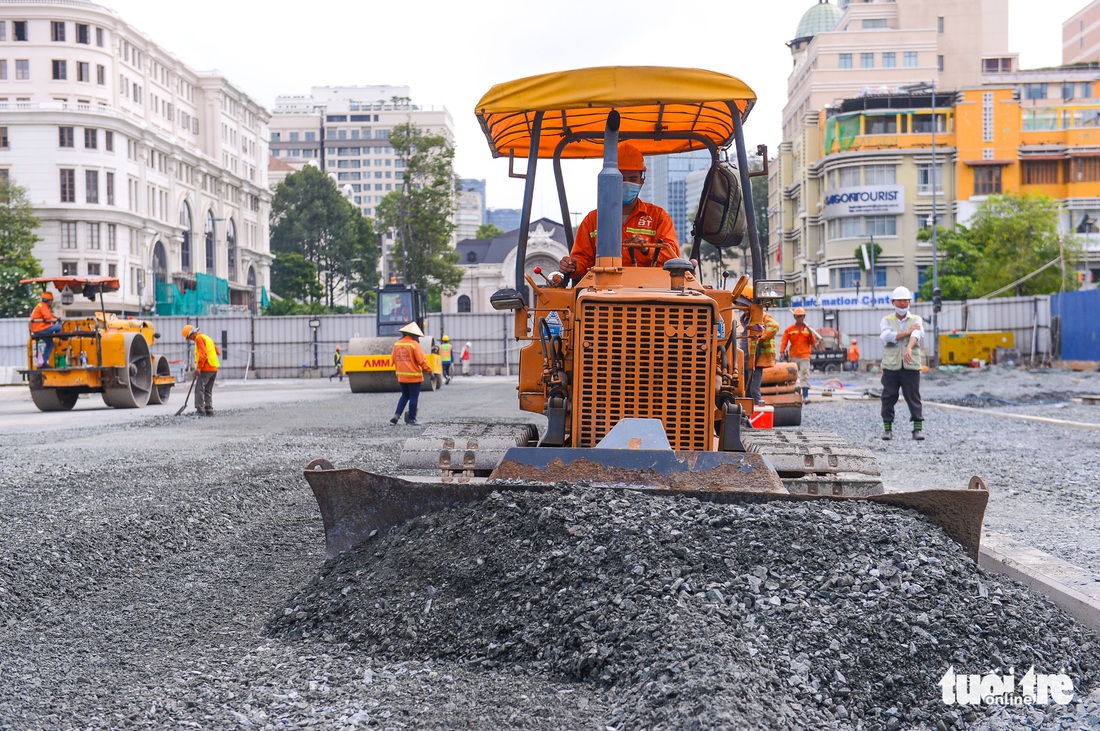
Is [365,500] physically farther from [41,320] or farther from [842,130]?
[842,130]

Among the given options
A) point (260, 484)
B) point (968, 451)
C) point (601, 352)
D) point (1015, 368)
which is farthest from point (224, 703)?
point (1015, 368)

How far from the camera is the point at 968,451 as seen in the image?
12.2 meters

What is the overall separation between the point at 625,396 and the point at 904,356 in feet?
29.4

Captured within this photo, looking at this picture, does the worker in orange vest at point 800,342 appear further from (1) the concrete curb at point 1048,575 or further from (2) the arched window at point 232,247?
(2) the arched window at point 232,247

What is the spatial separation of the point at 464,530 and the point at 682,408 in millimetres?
1294

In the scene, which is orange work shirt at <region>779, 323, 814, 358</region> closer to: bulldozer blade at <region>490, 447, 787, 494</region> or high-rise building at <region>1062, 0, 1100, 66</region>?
bulldozer blade at <region>490, 447, 787, 494</region>

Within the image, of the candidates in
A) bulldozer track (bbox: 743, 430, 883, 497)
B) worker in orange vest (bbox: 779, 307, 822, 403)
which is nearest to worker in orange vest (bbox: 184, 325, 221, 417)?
worker in orange vest (bbox: 779, 307, 822, 403)

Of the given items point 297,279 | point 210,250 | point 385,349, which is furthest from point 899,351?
point 297,279

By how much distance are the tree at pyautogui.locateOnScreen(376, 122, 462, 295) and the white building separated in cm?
1376

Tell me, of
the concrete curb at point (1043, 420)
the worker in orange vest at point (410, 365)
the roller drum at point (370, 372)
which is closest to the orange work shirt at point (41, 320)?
the worker in orange vest at point (410, 365)

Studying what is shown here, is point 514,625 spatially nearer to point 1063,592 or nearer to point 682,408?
point 682,408

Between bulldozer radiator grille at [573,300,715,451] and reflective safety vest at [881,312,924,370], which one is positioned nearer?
bulldozer radiator grille at [573,300,715,451]

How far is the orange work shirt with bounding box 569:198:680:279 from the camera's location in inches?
262

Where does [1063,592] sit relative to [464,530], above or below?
below
